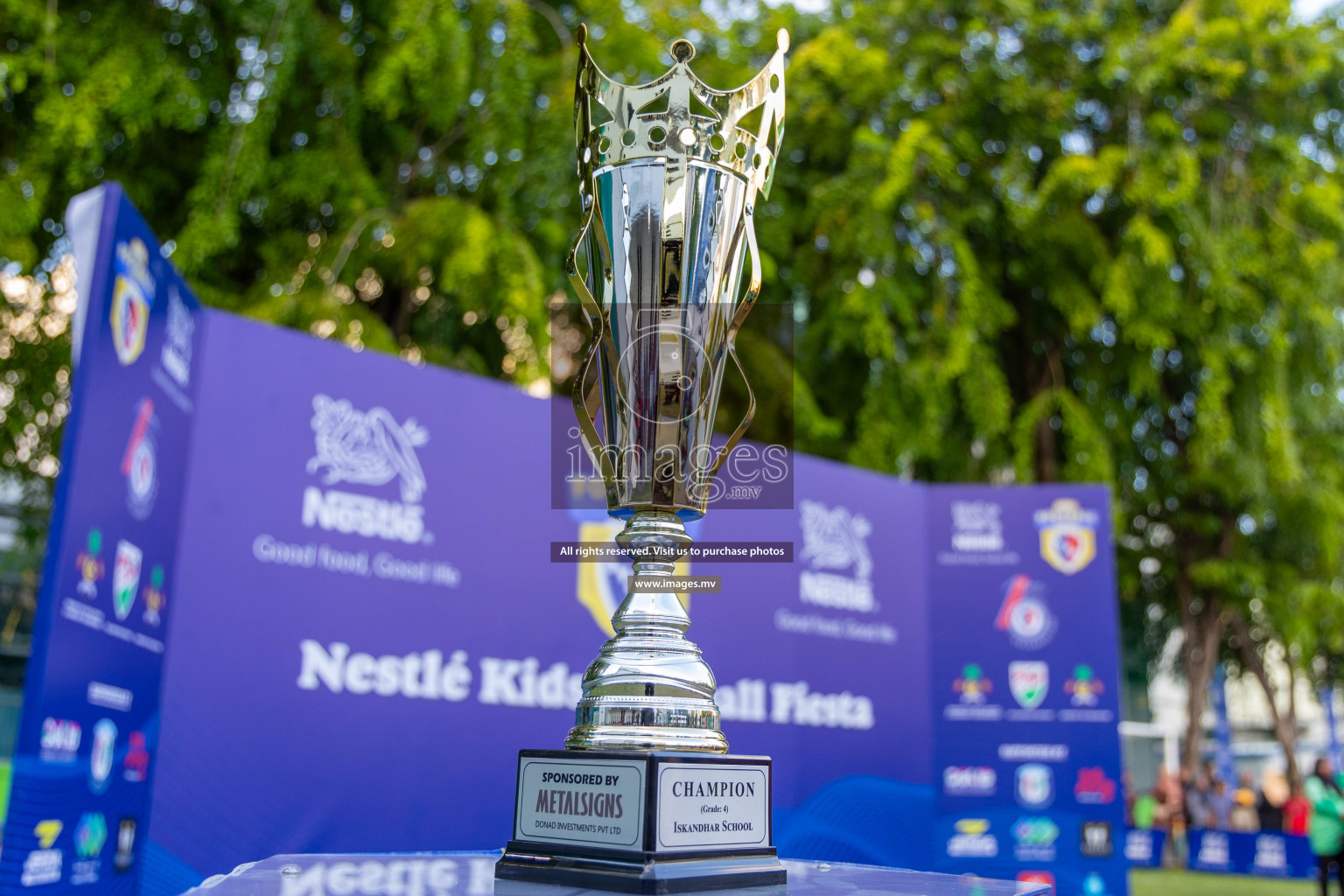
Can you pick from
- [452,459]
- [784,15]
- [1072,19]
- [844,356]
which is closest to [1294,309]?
[1072,19]

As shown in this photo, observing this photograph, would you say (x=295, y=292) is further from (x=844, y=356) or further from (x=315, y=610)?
(x=844, y=356)

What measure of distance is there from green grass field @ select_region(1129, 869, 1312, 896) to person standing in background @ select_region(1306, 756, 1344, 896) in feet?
5.28

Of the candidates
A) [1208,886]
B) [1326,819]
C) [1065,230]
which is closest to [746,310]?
[1065,230]

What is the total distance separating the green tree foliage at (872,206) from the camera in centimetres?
530

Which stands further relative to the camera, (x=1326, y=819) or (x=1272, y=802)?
(x=1272, y=802)

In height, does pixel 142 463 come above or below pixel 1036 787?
above

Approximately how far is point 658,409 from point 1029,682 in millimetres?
5736

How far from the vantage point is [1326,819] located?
6.83 m

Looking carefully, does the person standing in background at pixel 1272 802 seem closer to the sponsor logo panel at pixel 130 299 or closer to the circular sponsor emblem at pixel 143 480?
the circular sponsor emblem at pixel 143 480

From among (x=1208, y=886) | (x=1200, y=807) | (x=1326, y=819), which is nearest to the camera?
(x=1326, y=819)

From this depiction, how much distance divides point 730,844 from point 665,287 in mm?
678

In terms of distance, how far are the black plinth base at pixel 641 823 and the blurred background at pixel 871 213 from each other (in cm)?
414

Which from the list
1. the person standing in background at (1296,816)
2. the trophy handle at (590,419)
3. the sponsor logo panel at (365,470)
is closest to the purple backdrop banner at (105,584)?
the sponsor logo panel at (365,470)

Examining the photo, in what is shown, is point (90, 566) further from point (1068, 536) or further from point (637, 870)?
point (1068, 536)
